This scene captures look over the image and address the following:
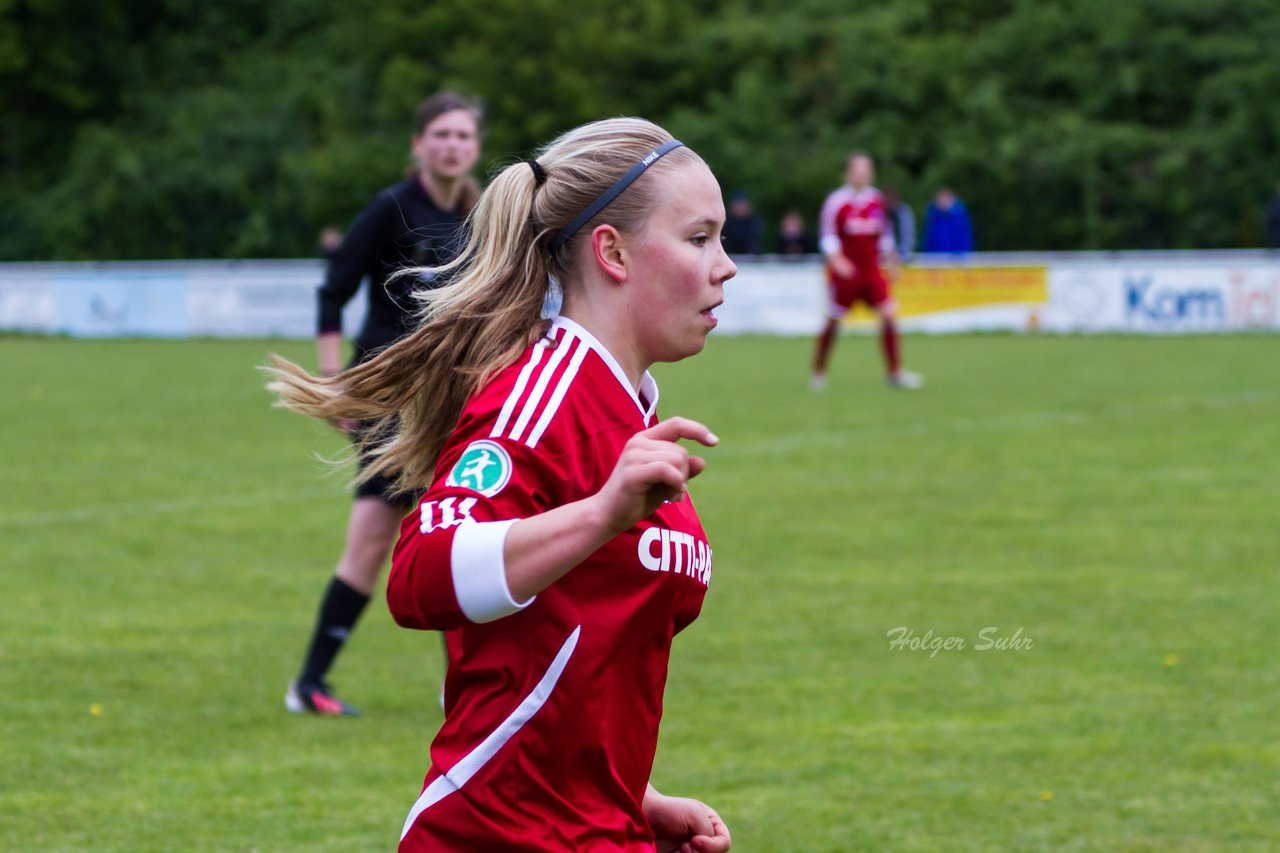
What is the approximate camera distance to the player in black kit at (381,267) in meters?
5.84

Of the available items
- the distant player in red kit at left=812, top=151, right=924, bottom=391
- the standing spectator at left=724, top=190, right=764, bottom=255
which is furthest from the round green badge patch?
the standing spectator at left=724, top=190, right=764, bottom=255

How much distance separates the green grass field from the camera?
4875 mm

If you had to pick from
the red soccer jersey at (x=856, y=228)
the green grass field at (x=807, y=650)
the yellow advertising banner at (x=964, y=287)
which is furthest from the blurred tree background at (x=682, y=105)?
the green grass field at (x=807, y=650)

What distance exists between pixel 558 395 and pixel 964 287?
26.2 metres

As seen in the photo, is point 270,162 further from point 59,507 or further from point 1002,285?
point 59,507

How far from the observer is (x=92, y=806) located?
4.91 metres

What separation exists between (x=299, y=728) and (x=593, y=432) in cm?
367

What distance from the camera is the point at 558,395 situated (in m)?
2.39

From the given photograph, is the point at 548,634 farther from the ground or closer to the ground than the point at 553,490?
closer to the ground

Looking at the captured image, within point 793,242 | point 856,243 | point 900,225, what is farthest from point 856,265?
point 793,242

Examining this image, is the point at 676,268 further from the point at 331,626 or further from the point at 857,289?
the point at 857,289

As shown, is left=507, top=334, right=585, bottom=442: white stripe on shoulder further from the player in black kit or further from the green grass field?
the player in black kit

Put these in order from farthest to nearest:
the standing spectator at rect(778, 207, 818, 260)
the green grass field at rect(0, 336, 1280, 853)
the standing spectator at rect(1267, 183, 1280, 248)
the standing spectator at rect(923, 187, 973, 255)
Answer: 1. the standing spectator at rect(778, 207, 818, 260)
2. the standing spectator at rect(923, 187, 973, 255)
3. the standing spectator at rect(1267, 183, 1280, 248)
4. the green grass field at rect(0, 336, 1280, 853)

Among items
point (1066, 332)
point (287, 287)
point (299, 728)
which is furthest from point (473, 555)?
point (287, 287)
